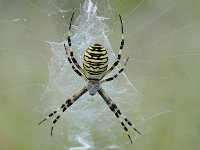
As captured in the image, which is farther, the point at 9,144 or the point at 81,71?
the point at 9,144

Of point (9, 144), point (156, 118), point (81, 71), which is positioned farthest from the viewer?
point (156, 118)

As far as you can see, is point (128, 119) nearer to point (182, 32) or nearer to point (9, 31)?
point (182, 32)

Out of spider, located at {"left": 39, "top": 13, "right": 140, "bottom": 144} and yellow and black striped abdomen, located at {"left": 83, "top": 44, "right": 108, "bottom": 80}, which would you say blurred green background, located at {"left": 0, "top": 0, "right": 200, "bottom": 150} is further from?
yellow and black striped abdomen, located at {"left": 83, "top": 44, "right": 108, "bottom": 80}

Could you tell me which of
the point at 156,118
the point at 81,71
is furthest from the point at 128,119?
the point at 81,71

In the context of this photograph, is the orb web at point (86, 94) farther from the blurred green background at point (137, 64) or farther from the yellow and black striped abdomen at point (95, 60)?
the yellow and black striped abdomen at point (95, 60)

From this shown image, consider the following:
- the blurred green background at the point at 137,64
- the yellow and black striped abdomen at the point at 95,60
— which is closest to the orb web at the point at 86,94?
the blurred green background at the point at 137,64

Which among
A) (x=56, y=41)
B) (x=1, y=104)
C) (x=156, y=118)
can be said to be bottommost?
(x=156, y=118)
